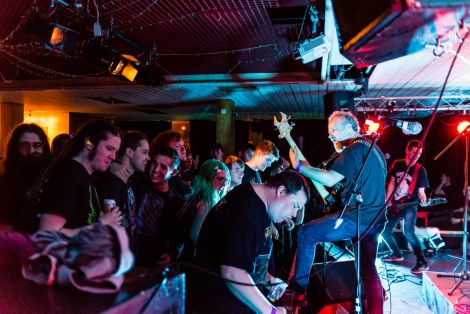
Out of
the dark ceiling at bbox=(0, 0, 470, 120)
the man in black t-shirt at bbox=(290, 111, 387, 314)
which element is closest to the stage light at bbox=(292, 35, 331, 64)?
the dark ceiling at bbox=(0, 0, 470, 120)

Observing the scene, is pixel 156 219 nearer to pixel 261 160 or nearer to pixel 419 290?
pixel 261 160

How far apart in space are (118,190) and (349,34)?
2.08 m

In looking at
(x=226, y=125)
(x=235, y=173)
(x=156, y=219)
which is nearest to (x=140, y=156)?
(x=156, y=219)

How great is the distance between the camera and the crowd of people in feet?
6.63

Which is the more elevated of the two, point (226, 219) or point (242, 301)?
point (226, 219)

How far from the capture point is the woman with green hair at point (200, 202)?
2955 mm

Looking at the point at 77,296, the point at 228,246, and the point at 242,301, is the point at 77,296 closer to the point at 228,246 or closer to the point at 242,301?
the point at 228,246

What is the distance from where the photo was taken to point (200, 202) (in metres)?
3.07

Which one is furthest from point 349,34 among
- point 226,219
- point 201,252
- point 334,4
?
point 201,252

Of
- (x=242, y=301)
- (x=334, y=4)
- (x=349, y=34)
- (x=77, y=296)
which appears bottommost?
(x=242, y=301)

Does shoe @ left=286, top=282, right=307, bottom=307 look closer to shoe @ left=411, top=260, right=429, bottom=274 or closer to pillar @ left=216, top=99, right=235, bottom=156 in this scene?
shoe @ left=411, top=260, right=429, bottom=274

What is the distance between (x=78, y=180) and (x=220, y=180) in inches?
51.3

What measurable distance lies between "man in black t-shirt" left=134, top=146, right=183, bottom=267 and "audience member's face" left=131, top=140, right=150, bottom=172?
10cm

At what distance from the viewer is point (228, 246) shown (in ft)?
6.27
